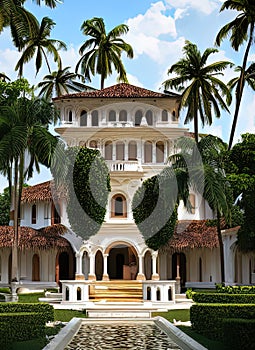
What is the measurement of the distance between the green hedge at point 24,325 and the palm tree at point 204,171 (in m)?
15.8

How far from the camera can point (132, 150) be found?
45.0 meters

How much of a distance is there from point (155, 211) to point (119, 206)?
23.7 ft

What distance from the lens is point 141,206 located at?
3725 cm

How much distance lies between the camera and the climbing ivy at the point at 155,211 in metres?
34.7

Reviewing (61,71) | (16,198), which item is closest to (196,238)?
(16,198)

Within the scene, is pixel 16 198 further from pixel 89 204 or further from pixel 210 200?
pixel 210 200

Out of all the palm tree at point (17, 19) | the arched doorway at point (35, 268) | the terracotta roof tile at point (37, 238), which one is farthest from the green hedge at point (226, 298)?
the arched doorway at point (35, 268)

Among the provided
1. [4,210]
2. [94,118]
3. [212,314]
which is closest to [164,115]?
[94,118]

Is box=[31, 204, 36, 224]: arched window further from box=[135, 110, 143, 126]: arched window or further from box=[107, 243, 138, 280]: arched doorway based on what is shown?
box=[135, 110, 143, 126]: arched window

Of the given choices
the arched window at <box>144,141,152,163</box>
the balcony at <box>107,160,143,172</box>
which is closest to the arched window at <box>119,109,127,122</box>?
the arched window at <box>144,141,152,163</box>

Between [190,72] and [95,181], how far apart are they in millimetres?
14212

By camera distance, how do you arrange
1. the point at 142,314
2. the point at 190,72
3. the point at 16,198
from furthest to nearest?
the point at 190,72, the point at 16,198, the point at 142,314

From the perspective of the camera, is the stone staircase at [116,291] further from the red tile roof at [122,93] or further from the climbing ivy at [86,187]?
the red tile roof at [122,93]

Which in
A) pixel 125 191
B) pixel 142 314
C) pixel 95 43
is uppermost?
pixel 95 43
